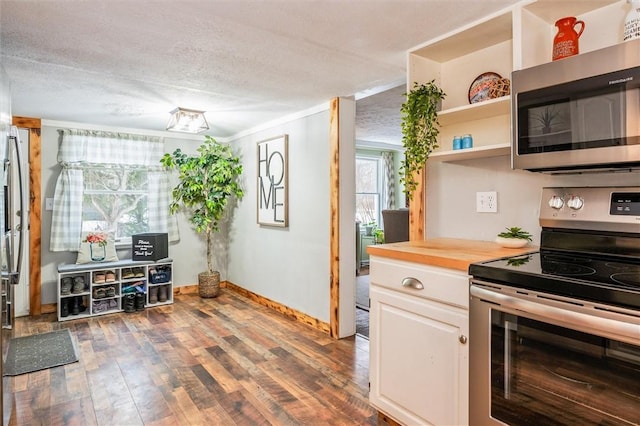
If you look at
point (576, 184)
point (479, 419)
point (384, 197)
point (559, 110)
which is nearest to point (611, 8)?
point (559, 110)

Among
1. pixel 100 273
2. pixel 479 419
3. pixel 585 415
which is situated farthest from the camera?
pixel 100 273

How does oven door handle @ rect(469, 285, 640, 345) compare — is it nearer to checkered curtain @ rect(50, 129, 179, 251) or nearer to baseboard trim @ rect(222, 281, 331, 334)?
baseboard trim @ rect(222, 281, 331, 334)

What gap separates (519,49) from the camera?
5.52ft

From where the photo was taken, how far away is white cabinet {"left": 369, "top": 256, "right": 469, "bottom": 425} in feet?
5.19

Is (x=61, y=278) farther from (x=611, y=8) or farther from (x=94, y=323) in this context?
(x=611, y=8)

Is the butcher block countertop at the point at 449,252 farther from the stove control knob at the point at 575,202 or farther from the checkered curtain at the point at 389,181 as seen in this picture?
the checkered curtain at the point at 389,181

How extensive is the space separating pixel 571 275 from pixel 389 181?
20.8 ft

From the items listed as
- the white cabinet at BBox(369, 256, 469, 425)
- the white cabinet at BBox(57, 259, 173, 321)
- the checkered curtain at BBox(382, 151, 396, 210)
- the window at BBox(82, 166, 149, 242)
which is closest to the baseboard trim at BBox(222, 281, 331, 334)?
the white cabinet at BBox(57, 259, 173, 321)

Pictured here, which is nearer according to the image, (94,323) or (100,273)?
(94,323)

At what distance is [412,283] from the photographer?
1.76 meters

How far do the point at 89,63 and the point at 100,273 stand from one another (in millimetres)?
Answer: 2436

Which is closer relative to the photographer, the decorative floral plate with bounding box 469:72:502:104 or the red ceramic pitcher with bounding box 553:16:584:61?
the red ceramic pitcher with bounding box 553:16:584:61

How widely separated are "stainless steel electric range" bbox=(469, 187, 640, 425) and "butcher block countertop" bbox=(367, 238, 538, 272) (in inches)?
3.2

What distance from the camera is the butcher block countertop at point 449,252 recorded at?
62.5 inches
